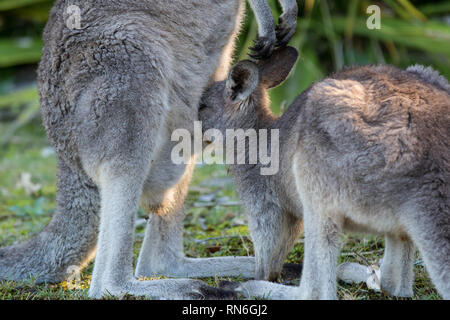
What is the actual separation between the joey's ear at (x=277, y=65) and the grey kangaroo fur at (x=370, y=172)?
45 centimetres

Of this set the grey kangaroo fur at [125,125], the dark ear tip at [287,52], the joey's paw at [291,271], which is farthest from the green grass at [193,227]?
the dark ear tip at [287,52]

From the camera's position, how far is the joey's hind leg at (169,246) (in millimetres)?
3820

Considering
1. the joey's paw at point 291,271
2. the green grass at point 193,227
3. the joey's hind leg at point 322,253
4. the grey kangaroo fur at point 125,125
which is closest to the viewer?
the joey's hind leg at point 322,253

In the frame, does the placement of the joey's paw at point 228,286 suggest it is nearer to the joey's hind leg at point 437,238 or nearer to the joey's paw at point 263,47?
the joey's hind leg at point 437,238

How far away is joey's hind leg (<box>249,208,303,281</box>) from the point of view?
Answer: 3373 millimetres

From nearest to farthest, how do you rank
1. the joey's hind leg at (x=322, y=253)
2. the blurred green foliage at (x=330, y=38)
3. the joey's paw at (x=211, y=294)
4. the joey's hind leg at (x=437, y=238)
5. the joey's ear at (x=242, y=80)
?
the joey's hind leg at (x=437, y=238)
the joey's hind leg at (x=322, y=253)
the joey's paw at (x=211, y=294)
the joey's ear at (x=242, y=80)
the blurred green foliage at (x=330, y=38)

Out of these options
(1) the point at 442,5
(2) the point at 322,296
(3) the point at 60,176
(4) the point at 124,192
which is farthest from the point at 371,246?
(1) the point at 442,5

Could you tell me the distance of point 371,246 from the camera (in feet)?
12.9

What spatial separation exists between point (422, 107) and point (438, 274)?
26.8 inches

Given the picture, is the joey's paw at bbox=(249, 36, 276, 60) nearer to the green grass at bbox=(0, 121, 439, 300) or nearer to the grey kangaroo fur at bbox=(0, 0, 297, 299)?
the grey kangaroo fur at bbox=(0, 0, 297, 299)

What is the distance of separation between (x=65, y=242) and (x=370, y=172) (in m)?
1.69

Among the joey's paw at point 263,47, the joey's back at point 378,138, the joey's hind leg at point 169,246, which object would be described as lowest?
the joey's hind leg at point 169,246

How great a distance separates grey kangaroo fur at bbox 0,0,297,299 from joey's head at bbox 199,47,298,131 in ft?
0.25

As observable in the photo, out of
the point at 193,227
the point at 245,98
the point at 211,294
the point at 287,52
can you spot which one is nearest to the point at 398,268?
the point at 211,294
